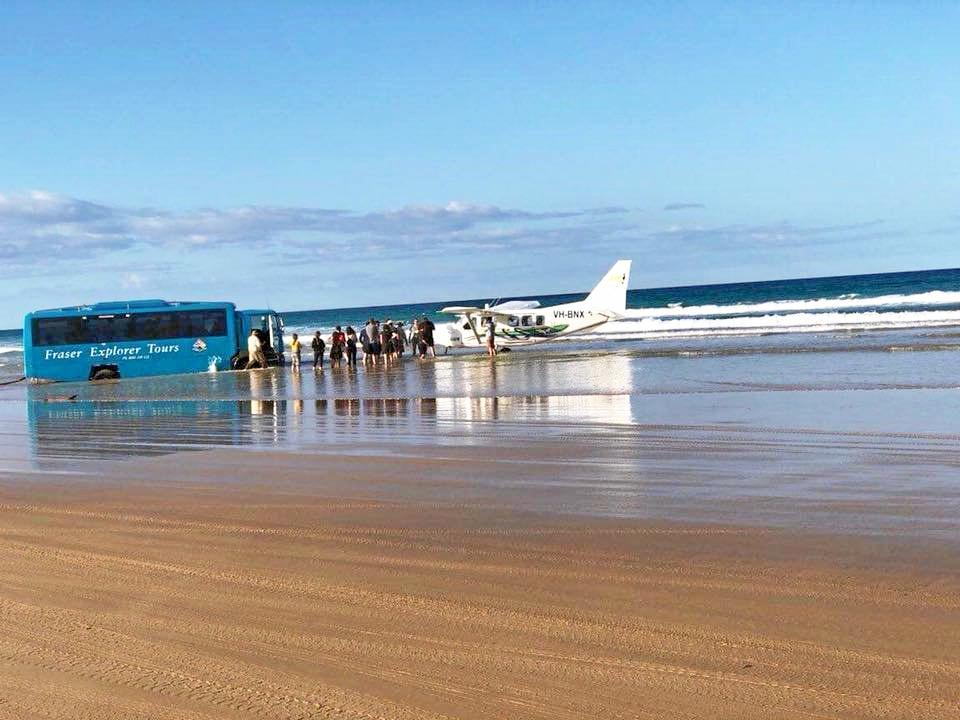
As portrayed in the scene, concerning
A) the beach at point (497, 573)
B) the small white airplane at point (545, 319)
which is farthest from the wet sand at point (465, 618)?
the small white airplane at point (545, 319)

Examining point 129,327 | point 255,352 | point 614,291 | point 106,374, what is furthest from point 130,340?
point 614,291

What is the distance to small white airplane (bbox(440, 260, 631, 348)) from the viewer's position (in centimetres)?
4531

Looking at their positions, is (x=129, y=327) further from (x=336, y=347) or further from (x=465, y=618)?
(x=465, y=618)

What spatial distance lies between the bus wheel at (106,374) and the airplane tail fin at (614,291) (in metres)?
18.8

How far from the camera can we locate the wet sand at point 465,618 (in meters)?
4.17

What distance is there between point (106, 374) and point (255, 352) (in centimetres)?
547

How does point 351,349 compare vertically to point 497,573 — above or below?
above

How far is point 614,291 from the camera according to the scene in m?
46.2

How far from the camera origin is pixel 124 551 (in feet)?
23.6

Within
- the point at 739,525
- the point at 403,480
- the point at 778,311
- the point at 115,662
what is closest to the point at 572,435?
the point at 403,480

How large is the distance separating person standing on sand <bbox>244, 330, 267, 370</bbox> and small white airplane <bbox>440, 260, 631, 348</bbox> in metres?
8.75

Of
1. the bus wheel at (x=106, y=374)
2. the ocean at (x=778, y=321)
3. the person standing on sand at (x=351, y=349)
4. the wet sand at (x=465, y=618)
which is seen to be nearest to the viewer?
the wet sand at (x=465, y=618)

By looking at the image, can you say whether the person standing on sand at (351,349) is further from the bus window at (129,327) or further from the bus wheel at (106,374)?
the bus wheel at (106,374)

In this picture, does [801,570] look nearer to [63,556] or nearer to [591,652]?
[591,652]
